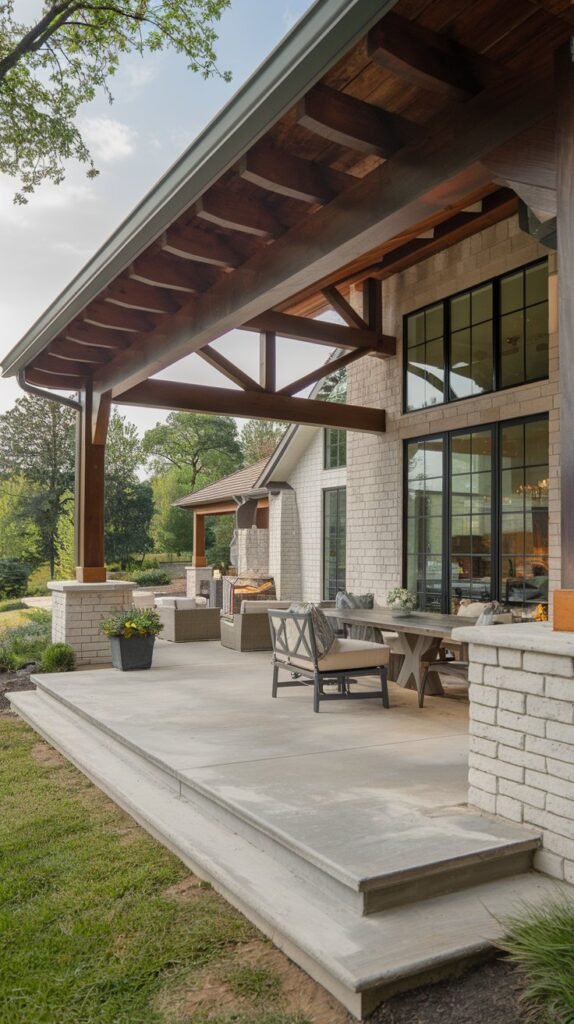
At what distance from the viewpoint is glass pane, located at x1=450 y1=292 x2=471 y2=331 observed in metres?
8.35

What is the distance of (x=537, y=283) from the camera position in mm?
7441

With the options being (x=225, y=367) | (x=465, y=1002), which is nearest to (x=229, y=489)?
A: (x=225, y=367)

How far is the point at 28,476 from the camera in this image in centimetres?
3061

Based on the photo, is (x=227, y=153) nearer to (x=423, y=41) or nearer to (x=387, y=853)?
(x=423, y=41)

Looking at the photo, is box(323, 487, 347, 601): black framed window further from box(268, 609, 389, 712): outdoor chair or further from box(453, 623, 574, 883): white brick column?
box(453, 623, 574, 883): white brick column

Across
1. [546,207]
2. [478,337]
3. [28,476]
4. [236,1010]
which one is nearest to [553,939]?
[236,1010]

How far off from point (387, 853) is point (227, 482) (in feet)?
54.0

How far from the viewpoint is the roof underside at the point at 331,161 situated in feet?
9.64

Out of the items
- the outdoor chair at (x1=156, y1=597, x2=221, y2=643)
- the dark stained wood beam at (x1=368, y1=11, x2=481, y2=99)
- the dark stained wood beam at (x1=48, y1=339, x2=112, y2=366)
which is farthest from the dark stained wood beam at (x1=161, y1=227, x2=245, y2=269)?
the outdoor chair at (x1=156, y1=597, x2=221, y2=643)

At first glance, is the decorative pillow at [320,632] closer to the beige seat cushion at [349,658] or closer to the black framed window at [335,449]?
the beige seat cushion at [349,658]

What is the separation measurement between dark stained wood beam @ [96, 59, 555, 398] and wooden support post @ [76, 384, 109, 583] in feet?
→ 9.76

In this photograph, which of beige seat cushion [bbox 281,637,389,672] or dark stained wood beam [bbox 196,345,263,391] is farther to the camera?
dark stained wood beam [bbox 196,345,263,391]

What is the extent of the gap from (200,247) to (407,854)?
12.5 feet

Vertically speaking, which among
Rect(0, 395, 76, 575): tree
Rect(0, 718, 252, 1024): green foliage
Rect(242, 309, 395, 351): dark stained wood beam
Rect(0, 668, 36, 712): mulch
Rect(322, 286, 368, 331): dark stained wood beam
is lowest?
Rect(0, 668, 36, 712): mulch
